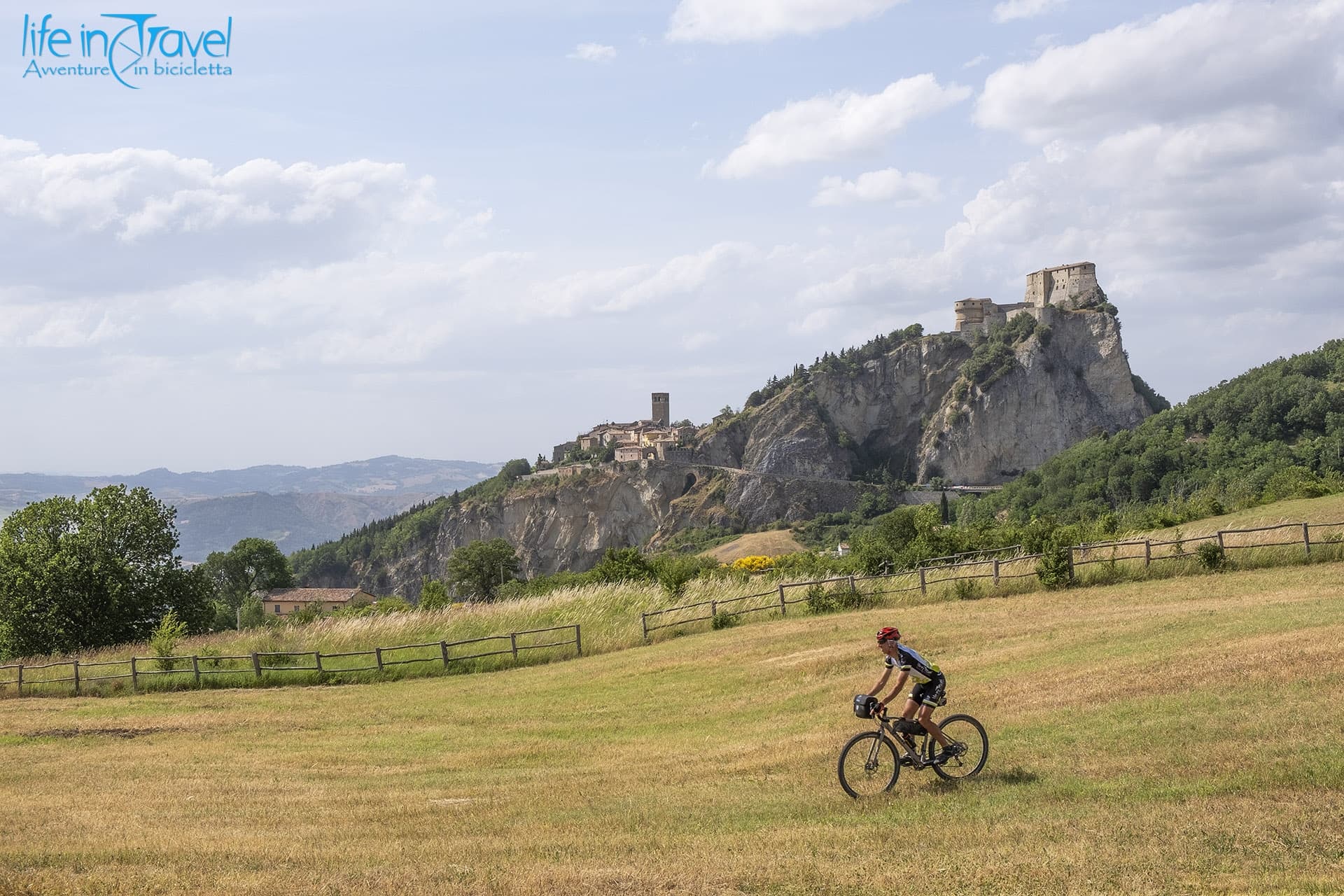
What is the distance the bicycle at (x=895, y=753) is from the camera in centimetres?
1125

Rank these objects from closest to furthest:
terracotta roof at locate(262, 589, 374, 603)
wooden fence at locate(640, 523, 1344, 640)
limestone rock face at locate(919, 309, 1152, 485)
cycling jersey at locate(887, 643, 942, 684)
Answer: cycling jersey at locate(887, 643, 942, 684)
wooden fence at locate(640, 523, 1344, 640)
terracotta roof at locate(262, 589, 374, 603)
limestone rock face at locate(919, 309, 1152, 485)

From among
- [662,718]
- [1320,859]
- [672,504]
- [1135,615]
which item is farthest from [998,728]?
[672,504]

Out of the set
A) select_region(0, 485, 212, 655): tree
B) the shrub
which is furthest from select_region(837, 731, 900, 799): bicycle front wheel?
select_region(0, 485, 212, 655): tree

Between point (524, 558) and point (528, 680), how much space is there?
157m

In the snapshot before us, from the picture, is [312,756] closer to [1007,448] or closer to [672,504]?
[672,504]

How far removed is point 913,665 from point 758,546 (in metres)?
130

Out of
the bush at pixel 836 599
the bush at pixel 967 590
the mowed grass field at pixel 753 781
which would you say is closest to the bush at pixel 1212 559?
→ the mowed grass field at pixel 753 781

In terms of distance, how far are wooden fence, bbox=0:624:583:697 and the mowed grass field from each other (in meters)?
3.57

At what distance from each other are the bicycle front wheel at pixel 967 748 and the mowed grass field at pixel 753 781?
18 centimetres

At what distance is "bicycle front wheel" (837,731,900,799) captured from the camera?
11.3m

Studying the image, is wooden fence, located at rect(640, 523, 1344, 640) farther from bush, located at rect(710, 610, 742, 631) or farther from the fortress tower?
the fortress tower

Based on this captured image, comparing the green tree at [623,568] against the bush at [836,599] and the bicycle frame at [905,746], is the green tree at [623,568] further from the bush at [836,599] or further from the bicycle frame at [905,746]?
the bicycle frame at [905,746]

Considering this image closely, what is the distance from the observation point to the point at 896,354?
196 meters

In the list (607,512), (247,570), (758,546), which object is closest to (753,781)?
(247,570)
